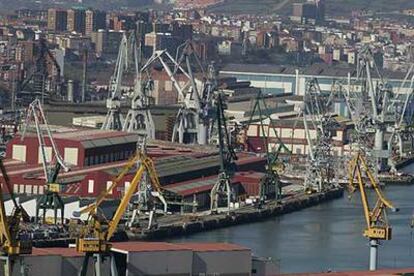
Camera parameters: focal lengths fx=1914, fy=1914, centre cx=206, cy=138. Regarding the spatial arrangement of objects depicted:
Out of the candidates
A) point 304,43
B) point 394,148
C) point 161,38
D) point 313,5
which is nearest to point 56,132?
point 394,148

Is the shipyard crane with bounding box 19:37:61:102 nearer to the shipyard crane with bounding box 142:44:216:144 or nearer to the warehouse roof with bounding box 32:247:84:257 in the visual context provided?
the shipyard crane with bounding box 142:44:216:144

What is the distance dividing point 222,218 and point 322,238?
130 centimetres

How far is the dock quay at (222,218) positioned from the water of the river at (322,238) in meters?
0.11

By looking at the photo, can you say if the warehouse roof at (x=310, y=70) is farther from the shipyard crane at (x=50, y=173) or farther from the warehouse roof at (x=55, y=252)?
the warehouse roof at (x=55, y=252)

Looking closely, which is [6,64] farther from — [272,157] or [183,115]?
[272,157]

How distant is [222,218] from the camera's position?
14508 mm

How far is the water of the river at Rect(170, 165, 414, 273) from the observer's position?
11859mm

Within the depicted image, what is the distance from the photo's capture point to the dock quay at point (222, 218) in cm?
1345

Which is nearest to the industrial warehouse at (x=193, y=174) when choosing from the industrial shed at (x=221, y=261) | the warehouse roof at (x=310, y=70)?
the industrial shed at (x=221, y=261)

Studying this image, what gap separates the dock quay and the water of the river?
110 millimetres

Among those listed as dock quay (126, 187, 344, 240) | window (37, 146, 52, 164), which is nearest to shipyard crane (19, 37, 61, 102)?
window (37, 146, 52, 164)

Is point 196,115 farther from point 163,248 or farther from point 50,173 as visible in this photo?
point 163,248

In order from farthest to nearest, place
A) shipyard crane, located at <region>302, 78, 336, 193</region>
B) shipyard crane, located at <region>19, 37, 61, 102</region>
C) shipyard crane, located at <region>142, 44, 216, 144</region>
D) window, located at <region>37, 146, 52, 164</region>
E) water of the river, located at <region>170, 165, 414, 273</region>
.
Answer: shipyard crane, located at <region>19, 37, 61, 102</region> < shipyard crane, located at <region>142, 44, 216, 144</region> < shipyard crane, located at <region>302, 78, 336, 193</region> < window, located at <region>37, 146, 52, 164</region> < water of the river, located at <region>170, 165, 414, 273</region>

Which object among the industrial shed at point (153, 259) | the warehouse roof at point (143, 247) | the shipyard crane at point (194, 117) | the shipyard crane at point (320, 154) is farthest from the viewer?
the shipyard crane at point (194, 117)
